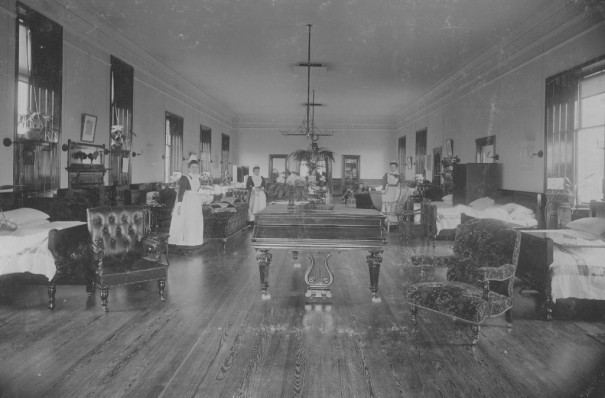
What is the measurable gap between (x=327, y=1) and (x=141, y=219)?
170 inches

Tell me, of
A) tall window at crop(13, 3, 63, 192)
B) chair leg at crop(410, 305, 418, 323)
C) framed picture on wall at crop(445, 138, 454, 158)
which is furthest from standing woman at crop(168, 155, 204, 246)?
framed picture on wall at crop(445, 138, 454, 158)

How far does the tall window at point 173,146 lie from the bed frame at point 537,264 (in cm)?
915

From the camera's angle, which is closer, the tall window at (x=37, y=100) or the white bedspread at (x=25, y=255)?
the white bedspread at (x=25, y=255)

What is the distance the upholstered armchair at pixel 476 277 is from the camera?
367 centimetres

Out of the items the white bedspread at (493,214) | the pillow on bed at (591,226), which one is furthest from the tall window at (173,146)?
the pillow on bed at (591,226)

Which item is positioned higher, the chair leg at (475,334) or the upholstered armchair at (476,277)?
the upholstered armchair at (476,277)

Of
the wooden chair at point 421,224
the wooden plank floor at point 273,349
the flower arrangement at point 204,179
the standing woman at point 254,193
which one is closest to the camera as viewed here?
the wooden plank floor at point 273,349

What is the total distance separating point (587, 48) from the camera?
251 inches

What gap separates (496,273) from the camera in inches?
149

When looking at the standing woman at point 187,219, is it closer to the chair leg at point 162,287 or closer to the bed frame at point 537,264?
the chair leg at point 162,287

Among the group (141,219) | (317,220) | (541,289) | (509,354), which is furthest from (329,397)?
(141,219)

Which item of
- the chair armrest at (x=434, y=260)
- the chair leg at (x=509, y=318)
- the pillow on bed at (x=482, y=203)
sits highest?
the pillow on bed at (x=482, y=203)

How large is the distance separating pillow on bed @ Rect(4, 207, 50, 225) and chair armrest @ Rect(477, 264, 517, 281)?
16.2ft

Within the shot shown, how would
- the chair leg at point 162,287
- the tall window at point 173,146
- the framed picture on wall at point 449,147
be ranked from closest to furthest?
the chair leg at point 162,287 → the tall window at point 173,146 → the framed picture on wall at point 449,147
